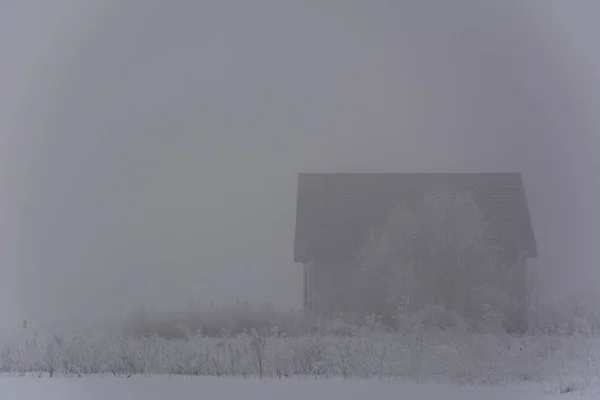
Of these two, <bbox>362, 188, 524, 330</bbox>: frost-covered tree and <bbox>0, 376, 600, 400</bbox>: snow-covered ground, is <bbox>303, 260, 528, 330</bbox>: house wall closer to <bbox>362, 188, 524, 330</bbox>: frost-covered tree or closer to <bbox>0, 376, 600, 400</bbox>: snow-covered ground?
<bbox>362, 188, 524, 330</bbox>: frost-covered tree

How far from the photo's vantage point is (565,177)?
8867 millimetres

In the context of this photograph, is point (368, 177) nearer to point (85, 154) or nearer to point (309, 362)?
point (309, 362)

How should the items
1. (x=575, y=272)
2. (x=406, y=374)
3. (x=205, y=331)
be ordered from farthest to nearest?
(x=575, y=272) < (x=205, y=331) < (x=406, y=374)

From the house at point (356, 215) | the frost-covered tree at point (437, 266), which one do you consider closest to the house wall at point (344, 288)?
the house at point (356, 215)

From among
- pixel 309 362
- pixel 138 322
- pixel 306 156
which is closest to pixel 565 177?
pixel 306 156

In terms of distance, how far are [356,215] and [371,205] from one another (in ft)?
0.93

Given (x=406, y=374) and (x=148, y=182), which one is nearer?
(x=406, y=374)

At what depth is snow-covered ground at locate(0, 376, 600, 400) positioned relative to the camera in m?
5.26

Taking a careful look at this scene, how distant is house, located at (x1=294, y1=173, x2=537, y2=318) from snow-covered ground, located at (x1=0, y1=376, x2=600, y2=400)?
1843 millimetres

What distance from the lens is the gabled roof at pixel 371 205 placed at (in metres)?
7.60

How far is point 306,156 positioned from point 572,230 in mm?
4110

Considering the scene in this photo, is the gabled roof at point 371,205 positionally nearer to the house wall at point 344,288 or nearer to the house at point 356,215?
the house at point 356,215

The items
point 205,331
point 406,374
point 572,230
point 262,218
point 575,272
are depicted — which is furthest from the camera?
point 262,218

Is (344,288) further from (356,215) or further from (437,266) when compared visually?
(437,266)
